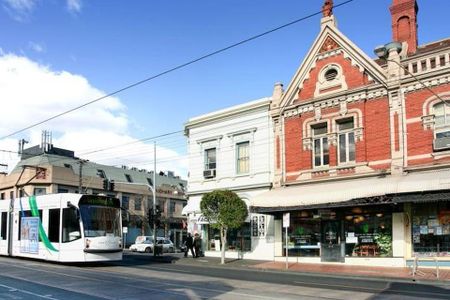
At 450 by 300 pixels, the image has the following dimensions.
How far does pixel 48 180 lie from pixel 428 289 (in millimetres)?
52045

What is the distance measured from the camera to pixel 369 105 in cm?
2620

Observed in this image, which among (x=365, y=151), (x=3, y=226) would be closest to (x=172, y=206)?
(x=3, y=226)

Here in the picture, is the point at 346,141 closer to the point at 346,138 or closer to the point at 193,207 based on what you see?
the point at 346,138

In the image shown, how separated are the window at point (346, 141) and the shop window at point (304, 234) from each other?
3340mm

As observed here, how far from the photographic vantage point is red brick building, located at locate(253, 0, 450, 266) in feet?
76.1

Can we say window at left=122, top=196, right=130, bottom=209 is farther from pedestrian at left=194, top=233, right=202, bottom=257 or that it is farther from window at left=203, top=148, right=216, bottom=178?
pedestrian at left=194, top=233, right=202, bottom=257

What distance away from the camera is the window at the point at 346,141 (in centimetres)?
2678

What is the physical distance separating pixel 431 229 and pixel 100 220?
14.9m

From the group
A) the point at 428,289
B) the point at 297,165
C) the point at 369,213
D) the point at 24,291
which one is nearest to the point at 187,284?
the point at 24,291

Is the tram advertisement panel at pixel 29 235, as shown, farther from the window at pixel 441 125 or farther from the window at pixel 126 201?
the window at pixel 126 201

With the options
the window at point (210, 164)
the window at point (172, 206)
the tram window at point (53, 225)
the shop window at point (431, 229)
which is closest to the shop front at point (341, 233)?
the shop window at point (431, 229)

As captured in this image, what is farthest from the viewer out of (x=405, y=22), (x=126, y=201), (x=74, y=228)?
(x=126, y=201)

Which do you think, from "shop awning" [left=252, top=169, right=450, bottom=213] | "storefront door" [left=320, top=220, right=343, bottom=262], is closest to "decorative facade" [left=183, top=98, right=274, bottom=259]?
"shop awning" [left=252, top=169, right=450, bottom=213]

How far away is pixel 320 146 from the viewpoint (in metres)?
28.3
